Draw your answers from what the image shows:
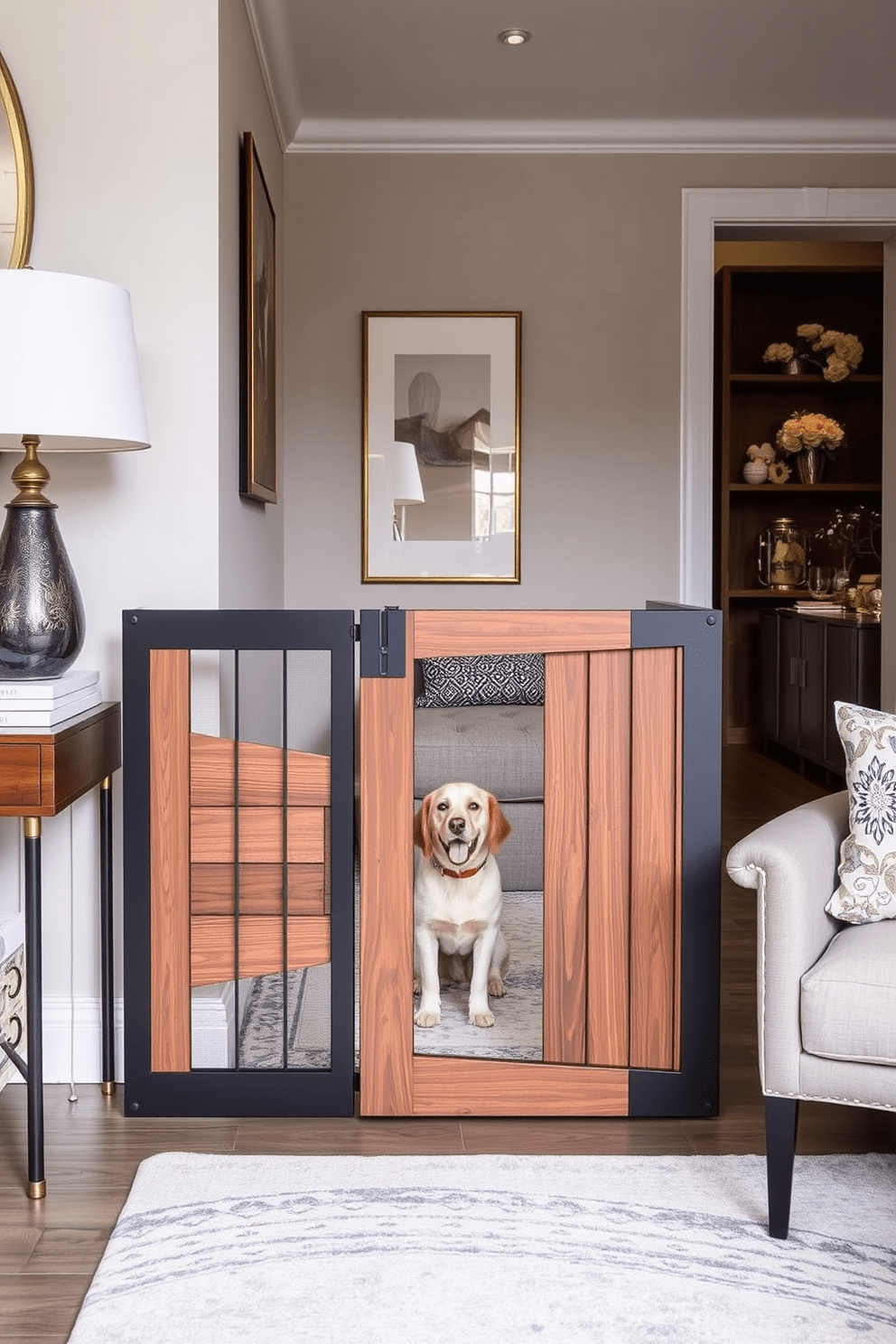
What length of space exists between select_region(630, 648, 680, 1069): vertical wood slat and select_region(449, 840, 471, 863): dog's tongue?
31 centimetres

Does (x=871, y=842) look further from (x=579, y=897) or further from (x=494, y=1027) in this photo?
(x=494, y=1027)

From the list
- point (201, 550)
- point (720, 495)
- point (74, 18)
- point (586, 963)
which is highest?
point (74, 18)

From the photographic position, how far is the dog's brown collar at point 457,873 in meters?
2.32

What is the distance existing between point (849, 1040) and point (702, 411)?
121 inches

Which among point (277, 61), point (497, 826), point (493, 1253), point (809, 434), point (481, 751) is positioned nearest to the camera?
point (493, 1253)

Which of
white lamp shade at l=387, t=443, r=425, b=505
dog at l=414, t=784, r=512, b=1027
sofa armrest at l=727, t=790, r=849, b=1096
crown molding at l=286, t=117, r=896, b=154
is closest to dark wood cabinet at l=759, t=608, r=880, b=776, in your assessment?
crown molding at l=286, t=117, r=896, b=154

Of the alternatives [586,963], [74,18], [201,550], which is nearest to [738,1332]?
[586,963]

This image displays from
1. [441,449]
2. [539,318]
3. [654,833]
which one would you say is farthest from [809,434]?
[654,833]

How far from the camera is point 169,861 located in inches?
89.7

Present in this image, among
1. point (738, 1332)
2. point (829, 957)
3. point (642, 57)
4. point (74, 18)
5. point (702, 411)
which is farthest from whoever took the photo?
point (702, 411)

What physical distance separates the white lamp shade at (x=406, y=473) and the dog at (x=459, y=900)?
228 centimetres

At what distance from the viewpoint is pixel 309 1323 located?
1604 millimetres

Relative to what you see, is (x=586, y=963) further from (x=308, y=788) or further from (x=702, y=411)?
(x=702, y=411)

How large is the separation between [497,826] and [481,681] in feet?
1.77
